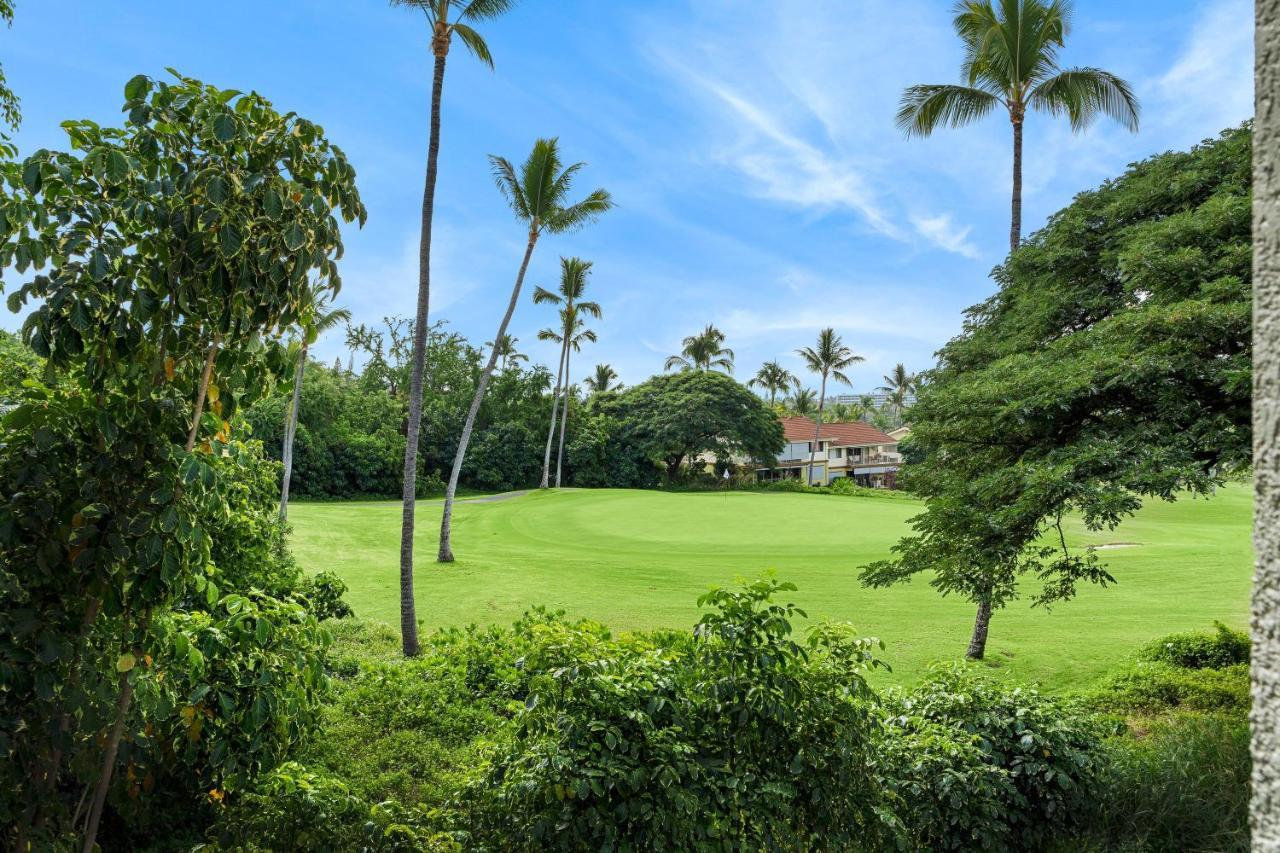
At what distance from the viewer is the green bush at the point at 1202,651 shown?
27.1ft

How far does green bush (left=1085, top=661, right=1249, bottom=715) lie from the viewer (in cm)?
715

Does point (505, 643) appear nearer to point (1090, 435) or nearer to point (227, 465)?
point (227, 465)

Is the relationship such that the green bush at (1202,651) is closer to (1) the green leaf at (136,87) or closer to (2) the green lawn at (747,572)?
(2) the green lawn at (747,572)

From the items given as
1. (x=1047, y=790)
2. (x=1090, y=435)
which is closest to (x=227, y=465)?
(x=1047, y=790)

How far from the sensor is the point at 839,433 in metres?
58.5

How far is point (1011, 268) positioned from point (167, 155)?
9349 mm

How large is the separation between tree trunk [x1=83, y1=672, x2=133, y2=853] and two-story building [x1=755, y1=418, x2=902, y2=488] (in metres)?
54.2

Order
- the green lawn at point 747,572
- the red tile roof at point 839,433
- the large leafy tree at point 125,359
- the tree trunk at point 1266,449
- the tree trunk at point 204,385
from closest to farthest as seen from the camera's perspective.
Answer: the tree trunk at point 1266,449 < the large leafy tree at point 125,359 < the tree trunk at point 204,385 < the green lawn at point 747,572 < the red tile roof at point 839,433

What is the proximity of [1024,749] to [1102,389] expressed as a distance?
119 inches

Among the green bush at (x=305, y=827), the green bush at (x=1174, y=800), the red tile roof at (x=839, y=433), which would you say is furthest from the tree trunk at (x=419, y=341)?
the red tile roof at (x=839, y=433)

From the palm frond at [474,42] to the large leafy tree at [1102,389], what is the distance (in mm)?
7478

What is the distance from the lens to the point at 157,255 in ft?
8.74

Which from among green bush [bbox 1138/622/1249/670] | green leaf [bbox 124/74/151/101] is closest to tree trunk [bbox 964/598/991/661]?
green bush [bbox 1138/622/1249/670]

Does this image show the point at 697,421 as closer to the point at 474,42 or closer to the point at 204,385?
the point at 474,42
